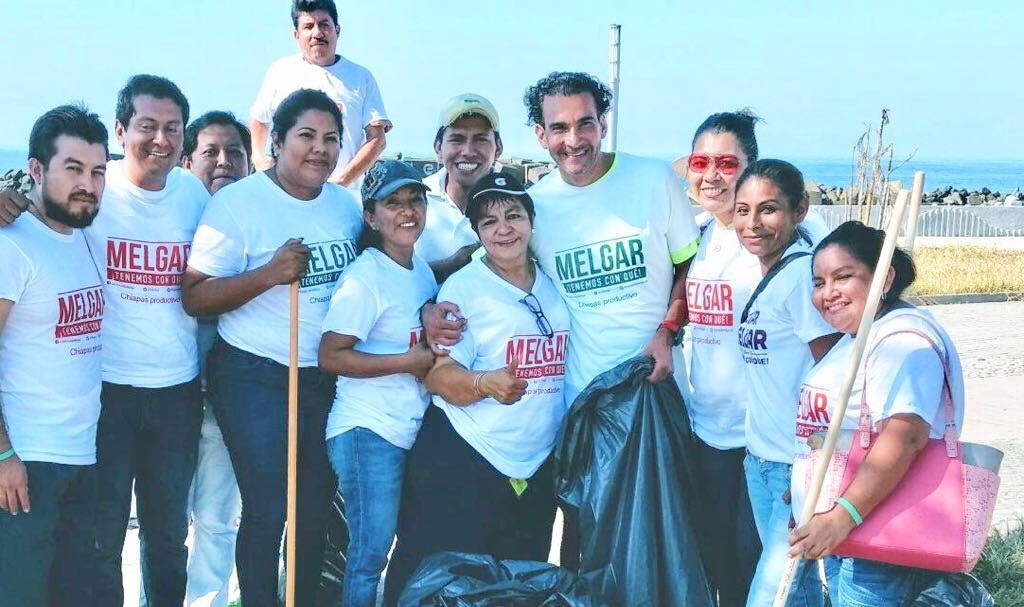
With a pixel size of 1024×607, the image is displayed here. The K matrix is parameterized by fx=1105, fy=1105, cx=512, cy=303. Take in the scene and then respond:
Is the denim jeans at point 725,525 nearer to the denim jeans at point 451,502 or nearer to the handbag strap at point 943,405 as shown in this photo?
the denim jeans at point 451,502

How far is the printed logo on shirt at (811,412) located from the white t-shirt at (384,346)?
138cm

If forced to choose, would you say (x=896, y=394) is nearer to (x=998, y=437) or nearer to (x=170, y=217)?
(x=170, y=217)

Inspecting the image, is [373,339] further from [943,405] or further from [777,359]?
[943,405]

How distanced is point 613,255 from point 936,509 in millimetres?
1532

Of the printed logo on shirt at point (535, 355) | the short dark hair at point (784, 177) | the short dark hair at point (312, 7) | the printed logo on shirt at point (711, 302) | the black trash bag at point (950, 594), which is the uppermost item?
the short dark hair at point (312, 7)

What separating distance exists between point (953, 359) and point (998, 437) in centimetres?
564

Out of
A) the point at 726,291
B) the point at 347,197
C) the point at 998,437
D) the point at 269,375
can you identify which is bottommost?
→ the point at 998,437

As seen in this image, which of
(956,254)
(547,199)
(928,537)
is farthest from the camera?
(956,254)

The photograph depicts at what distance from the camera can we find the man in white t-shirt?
5.96 metres

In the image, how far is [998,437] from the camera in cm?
817

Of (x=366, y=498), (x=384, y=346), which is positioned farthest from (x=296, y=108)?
(x=366, y=498)

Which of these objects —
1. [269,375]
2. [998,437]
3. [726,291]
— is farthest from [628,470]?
[998,437]

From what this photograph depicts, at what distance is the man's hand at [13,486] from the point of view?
3496 mm

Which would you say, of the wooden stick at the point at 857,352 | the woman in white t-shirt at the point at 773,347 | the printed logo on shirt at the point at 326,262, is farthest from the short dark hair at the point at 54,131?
the wooden stick at the point at 857,352
